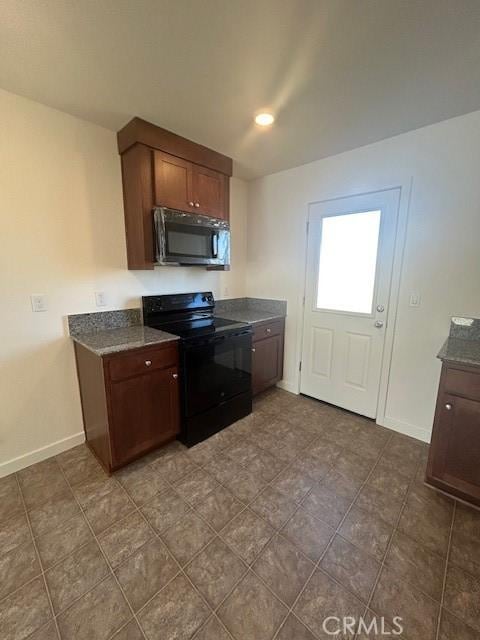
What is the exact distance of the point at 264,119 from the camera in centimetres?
188

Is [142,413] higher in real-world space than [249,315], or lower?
lower

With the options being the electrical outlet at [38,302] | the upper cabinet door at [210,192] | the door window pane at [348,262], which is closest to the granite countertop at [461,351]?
the door window pane at [348,262]

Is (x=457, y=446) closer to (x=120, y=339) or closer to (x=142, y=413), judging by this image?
(x=142, y=413)

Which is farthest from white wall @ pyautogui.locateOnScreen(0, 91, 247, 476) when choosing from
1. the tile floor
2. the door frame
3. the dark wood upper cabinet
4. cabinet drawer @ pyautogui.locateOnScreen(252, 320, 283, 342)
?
the door frame

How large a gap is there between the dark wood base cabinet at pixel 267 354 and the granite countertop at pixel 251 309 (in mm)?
105

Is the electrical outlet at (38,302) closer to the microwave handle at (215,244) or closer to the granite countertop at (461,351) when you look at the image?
the microwave handle at (215,244)

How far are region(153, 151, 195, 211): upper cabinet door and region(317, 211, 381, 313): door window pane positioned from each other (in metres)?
1.30

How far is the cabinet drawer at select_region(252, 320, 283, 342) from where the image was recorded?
2.69 meters

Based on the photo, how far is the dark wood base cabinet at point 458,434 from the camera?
155cm

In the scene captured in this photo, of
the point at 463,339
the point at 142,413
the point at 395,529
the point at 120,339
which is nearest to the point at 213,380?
the point at 142,413

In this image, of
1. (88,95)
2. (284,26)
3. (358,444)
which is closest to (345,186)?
(284,26)

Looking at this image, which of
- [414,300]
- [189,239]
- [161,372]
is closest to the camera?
[161,372]

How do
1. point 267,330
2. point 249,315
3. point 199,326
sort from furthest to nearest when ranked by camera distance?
point 249,315
point 267,330
point 199,326

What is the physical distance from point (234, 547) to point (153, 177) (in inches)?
93.8
